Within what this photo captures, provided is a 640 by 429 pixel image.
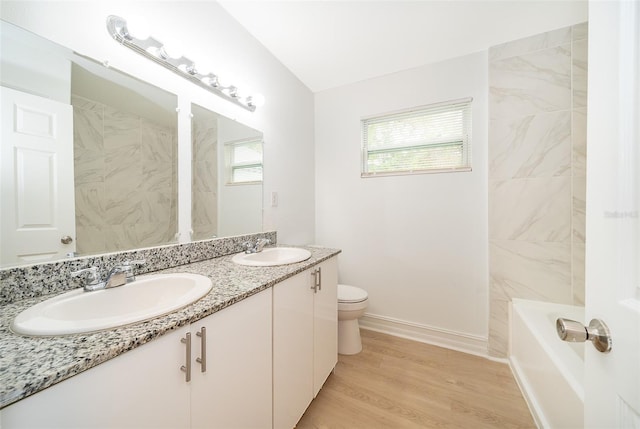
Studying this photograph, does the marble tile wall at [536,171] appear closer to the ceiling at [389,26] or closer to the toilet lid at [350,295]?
the ceiling at [389,26]

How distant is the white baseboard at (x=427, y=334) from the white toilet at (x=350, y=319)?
357mm

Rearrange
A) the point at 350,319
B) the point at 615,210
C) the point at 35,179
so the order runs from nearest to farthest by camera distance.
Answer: the point at 615,210, the point at 35,179, the point at 350,319

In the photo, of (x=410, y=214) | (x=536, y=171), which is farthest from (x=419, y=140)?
(x=536, y=171)

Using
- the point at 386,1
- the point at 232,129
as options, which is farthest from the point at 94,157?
the point at 386,1

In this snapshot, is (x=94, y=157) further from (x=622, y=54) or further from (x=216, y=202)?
(x=622, y=54)

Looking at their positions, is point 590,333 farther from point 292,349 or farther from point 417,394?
point 417,394

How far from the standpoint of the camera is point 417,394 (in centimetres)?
144

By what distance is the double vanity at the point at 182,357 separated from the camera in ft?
1.39

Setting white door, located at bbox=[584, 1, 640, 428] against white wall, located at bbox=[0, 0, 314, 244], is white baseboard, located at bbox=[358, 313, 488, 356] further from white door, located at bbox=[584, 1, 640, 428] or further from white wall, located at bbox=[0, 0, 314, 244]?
white door, located at bbox=[584, 1, 640, 428]

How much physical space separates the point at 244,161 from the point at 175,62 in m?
0.65

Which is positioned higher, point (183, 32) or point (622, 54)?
point (183, 32)

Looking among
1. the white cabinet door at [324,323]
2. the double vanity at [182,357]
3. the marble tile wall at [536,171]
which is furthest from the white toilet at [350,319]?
the marble tile wall at [536,171]

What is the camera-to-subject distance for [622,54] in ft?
1.38

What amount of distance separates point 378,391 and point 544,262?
1.47 meters
